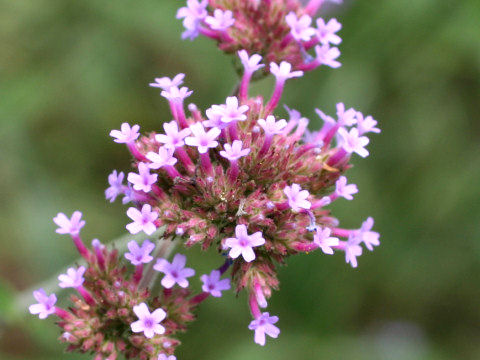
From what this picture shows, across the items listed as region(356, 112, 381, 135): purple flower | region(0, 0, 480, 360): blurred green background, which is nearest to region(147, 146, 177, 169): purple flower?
region(356, 112, 381, 135): purple flower

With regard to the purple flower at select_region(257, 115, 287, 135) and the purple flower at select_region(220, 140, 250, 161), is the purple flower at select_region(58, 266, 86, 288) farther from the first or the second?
the purple flower at select_region(257, 115, 287, 135)

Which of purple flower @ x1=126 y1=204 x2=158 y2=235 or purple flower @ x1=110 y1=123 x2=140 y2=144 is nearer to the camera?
purple flower @ x1=126 y1=204 x2=158 y2=235

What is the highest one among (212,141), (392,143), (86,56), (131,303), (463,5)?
(86,56)

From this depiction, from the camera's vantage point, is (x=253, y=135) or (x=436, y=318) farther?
(x=436, y=318)

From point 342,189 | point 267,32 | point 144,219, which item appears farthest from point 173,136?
point 267,32

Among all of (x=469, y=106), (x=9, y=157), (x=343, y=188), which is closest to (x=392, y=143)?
(x=469, y=106)

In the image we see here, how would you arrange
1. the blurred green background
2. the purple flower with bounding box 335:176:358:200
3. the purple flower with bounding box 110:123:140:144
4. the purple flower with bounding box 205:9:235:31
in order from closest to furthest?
the purple flower with bounding box 110:123:140:144 → the purple flower with bounding box 335:176:358:200 → the purple flower with bounding box 205:9:235:31 → the blurred green background

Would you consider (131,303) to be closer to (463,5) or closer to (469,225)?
(469,225)
